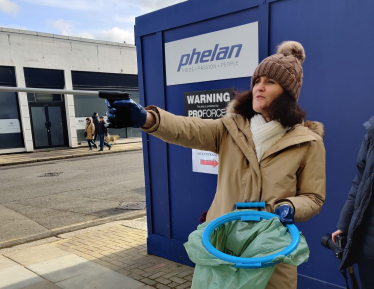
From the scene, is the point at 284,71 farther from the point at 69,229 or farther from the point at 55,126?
the point at 55,126

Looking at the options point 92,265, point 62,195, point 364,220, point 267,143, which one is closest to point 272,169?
point 267,143

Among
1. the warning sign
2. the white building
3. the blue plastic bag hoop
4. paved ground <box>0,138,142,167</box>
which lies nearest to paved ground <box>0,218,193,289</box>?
the warning sign

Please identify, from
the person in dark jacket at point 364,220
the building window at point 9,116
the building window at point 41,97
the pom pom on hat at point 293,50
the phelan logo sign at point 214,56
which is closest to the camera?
the person in dark jacket at point 364,220

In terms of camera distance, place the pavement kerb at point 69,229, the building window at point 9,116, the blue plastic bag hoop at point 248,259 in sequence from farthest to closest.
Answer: the building window at point 9,116 → the pavement kerb at point 69,229 → the blue plastic bag hoop at point 248,259

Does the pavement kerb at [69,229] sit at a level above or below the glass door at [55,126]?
below

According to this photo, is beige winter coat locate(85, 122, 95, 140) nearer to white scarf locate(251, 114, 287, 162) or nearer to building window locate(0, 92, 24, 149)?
building window locate(0, 92, 24, 149)

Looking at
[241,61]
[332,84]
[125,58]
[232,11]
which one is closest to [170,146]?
[241,61]

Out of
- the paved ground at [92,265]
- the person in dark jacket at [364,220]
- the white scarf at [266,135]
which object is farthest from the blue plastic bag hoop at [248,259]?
the paved ground at [92,265]

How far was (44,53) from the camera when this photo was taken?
15.9m

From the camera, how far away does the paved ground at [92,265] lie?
3750 mm

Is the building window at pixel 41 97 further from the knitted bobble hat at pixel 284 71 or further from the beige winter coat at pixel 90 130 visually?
the knitted bobble hat at pixel 284 71

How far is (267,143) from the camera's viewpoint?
6.34 feet

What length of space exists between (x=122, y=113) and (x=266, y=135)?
2.75 ft

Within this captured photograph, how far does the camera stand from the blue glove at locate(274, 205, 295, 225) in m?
1.64
